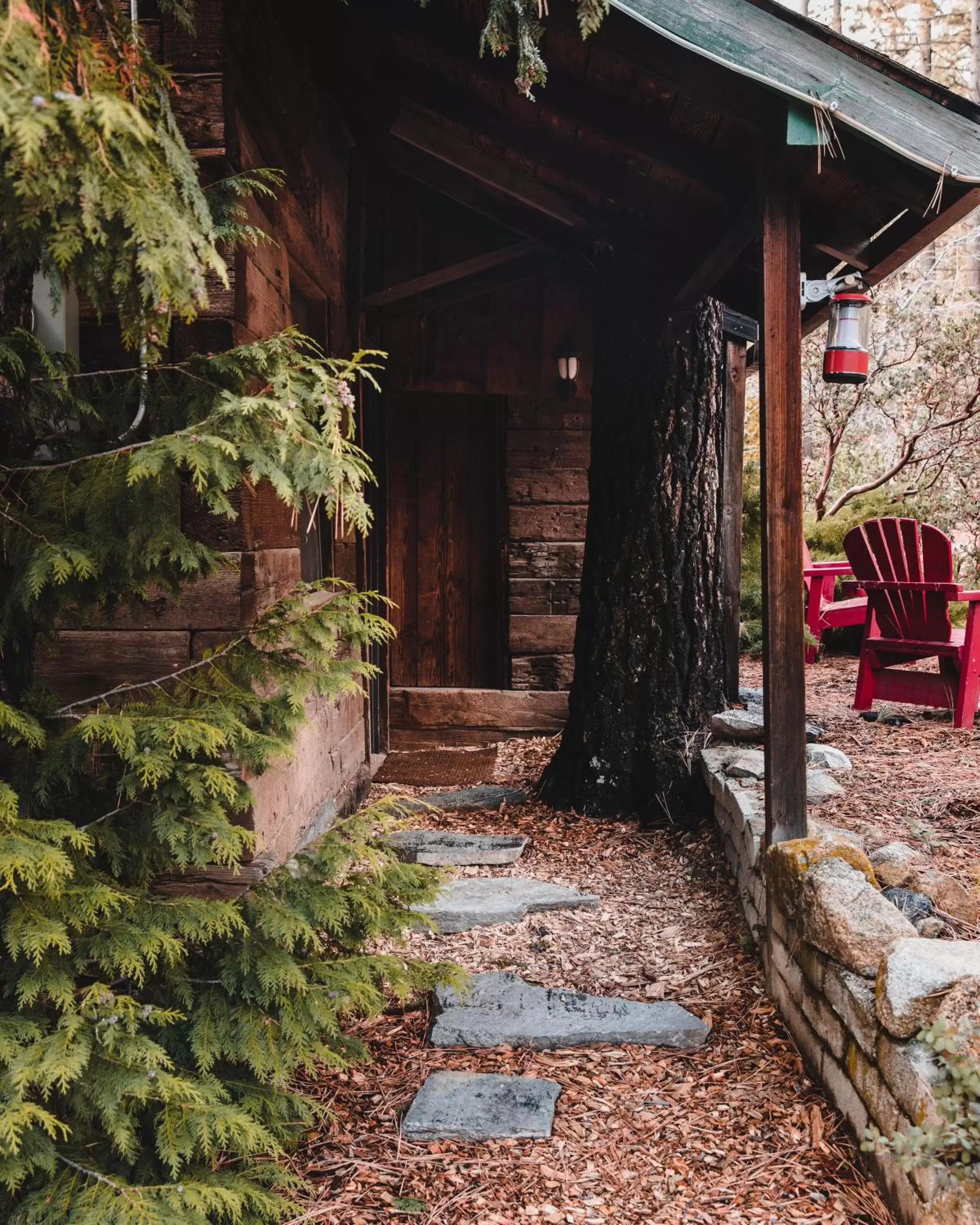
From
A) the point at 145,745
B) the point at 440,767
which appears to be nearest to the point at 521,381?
the point at 440,767

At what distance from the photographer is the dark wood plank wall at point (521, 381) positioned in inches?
253

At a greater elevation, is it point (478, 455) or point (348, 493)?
point (478, 455)

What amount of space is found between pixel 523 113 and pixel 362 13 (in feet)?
2.44

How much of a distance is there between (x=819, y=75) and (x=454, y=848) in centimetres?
325

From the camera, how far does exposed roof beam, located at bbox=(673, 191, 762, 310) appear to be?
3053 mm

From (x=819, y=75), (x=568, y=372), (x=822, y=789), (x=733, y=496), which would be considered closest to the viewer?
(x=819, y=75)

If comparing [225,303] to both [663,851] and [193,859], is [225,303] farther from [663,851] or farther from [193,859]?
[663,851]

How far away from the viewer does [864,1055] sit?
2121 millimetres

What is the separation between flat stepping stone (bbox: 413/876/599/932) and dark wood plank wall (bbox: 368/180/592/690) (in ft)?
9.44

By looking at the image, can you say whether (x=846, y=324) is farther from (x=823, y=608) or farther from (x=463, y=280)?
(x=823, y=608)

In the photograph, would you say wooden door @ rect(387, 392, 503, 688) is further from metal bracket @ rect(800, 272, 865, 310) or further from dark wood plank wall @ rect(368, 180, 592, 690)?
metal bracket @ rect(800, 272, 865, 310)

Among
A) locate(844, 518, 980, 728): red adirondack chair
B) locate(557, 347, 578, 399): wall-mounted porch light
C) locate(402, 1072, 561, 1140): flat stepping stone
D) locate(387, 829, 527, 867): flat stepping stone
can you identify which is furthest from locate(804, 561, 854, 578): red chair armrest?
locate(402, 1072, 561, 1140): flat stepping stone

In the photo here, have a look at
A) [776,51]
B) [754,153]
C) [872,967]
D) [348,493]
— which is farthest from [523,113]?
[872,967]

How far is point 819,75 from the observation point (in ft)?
8.42
